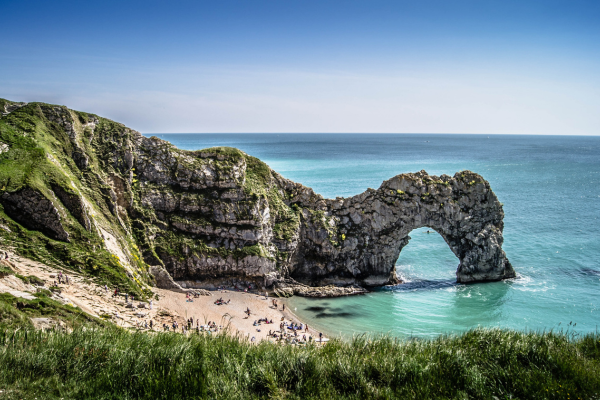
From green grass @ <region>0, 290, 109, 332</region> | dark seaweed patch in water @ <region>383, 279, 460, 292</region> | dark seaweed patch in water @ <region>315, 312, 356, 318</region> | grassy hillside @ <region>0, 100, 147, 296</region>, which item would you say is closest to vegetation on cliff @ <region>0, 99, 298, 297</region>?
grassy hillside @ <region>0, 100, 147, 296</region>

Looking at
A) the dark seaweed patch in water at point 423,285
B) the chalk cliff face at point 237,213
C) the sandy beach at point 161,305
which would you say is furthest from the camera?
the dark seaweed patch in water at point 423,285

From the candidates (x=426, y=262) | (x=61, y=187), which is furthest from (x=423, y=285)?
(x=61, y=187)

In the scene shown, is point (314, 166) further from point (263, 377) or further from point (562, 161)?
point (263, 377)

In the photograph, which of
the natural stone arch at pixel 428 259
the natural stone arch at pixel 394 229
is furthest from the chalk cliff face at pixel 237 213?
the natural stone arch at pixel 428 259

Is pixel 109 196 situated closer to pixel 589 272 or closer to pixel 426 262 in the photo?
pixel 426 262

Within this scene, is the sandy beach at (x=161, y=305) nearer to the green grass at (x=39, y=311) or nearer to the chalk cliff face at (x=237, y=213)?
the green grass at (x=39, y=311)

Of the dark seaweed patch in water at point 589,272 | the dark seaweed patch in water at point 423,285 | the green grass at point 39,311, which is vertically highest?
the green grass at point 39,311
